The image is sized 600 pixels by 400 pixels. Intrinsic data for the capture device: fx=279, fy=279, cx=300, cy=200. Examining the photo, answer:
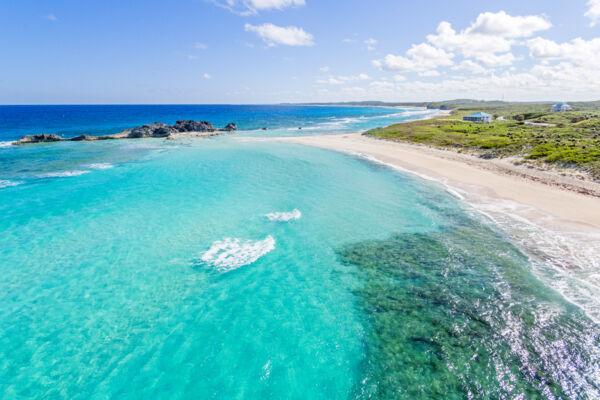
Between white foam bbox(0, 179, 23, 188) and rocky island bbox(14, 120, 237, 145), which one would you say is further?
rocky island bbox(14, 120, 237, 145)

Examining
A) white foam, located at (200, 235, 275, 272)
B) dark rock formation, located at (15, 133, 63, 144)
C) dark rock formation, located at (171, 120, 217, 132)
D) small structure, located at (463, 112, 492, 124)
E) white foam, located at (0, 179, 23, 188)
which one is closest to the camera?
white foam, located at (200, 235, 275, 272)

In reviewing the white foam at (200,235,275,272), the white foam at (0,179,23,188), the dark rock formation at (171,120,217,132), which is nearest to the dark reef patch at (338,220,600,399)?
the white foam at (200,235,275,272)

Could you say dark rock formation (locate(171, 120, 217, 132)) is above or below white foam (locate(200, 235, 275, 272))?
above

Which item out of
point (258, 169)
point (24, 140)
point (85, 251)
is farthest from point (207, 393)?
point (24, 140)

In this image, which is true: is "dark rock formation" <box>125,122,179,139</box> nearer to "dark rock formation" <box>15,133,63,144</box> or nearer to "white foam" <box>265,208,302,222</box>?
"dark rock formation" <box>15,133,63,144</box>

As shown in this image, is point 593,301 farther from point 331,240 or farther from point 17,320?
point 17,320

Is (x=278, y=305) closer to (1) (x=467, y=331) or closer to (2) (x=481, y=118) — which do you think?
(1) (x=467, y=331)

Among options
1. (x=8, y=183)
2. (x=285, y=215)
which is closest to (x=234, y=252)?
(x=285, y=215)
